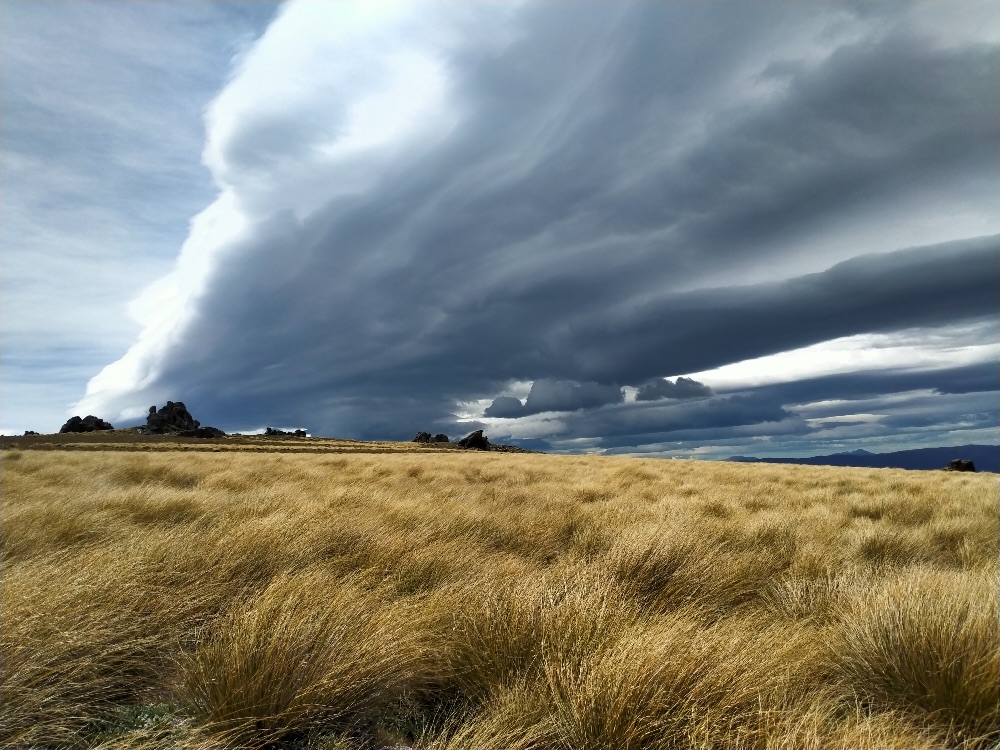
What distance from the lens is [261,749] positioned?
92.8 inches

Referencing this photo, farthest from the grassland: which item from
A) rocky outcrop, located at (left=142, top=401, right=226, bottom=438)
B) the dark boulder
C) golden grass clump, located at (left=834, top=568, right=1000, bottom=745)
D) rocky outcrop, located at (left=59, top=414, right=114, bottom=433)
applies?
rocky outcrop, located at (left=59, top=414, right=114, bottom=433)

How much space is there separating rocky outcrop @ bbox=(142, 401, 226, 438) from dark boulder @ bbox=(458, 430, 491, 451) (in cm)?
3743

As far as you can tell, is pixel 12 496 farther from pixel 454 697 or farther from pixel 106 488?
pixel 454 697

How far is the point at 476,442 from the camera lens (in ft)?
267

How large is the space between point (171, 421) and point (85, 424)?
63.9ft

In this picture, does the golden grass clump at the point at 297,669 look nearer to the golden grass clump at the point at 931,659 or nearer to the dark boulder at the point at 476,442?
the golden grass clump at the point at 931,659

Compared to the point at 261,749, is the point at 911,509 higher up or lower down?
lower down

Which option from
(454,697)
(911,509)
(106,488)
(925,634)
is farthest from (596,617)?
(106,488)

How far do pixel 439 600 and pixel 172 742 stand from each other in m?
1.72

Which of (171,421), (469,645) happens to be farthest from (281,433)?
(469,645)

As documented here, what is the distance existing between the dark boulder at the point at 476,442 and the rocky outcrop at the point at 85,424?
68.2 meters

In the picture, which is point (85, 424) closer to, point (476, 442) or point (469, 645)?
point (476, 442)

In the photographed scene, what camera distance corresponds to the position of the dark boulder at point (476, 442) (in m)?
80.1

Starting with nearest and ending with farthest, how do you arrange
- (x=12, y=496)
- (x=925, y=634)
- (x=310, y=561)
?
(x=925, y=634) < (x=310, y=561) < (x=12, y=496)
